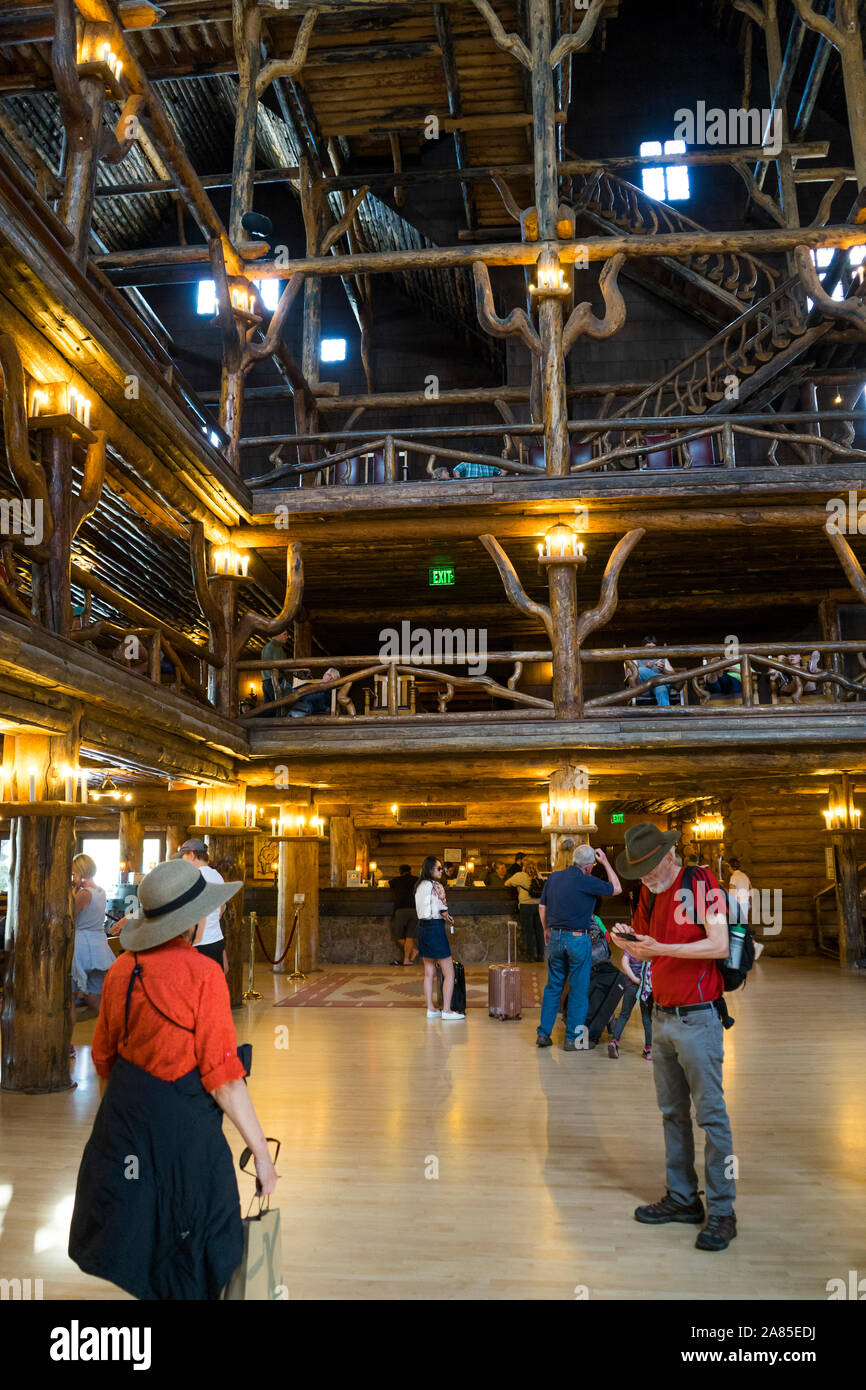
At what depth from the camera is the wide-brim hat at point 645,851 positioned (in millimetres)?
4145

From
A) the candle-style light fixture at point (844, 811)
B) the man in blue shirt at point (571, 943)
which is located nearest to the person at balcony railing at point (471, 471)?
the candle-style light fixture at point (844, 811)

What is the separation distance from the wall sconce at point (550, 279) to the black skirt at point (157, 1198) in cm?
1150

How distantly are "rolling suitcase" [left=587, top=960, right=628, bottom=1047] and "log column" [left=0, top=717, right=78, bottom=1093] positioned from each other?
4.43 m

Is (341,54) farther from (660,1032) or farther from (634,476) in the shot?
(660,1032)

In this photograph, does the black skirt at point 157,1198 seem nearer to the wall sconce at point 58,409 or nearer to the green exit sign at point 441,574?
the wall sconce at point 58,409

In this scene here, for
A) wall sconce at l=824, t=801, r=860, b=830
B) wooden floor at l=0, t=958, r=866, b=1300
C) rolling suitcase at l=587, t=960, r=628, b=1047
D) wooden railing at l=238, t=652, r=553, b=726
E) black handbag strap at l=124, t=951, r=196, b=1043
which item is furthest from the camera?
wall sconce at l=824, t=801, r=860, b=830

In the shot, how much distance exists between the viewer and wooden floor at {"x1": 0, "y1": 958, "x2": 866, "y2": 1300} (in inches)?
146

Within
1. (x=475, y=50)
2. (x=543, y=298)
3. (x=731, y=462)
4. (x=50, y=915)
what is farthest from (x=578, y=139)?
(x=50, y=915)

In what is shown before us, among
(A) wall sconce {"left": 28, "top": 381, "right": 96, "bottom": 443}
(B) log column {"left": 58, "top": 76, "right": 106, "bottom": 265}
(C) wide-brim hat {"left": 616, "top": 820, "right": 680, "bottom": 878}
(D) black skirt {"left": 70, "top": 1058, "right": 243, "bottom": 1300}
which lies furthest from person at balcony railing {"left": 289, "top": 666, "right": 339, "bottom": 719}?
(D) black skirt {"left": 70, "top": 1058, "right": 243, "bottom": 1300}

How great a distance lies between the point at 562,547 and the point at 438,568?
265 cm

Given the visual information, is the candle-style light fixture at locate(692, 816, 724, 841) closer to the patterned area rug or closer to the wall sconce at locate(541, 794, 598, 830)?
the patterned area rug

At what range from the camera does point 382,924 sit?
1642 centimetres

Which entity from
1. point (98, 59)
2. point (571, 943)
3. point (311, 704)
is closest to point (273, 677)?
point (311, 704)
